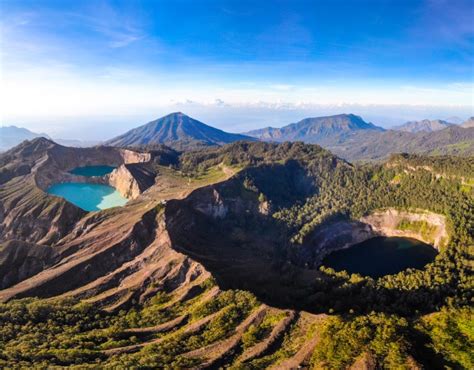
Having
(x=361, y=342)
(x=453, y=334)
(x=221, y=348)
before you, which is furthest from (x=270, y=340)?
(x=453, y=334)

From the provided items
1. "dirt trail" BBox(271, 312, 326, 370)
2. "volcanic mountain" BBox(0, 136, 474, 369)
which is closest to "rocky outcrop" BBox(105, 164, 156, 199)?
"volcanic mountain" BBox(0, 136, 474, 369)

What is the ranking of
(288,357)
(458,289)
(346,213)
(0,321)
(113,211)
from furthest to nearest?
(346,213)
(113,211)
(458,289)
(0,321)
(288,357)

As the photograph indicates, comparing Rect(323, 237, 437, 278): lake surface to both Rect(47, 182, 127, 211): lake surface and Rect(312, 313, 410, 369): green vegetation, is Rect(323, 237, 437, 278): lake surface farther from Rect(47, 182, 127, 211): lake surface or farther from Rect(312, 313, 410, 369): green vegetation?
Rect(47, 182, 127, 211): lake surface

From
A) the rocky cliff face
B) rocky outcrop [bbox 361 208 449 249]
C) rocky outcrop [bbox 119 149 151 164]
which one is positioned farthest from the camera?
rocky outcrop [bbox 119 149 151 164]

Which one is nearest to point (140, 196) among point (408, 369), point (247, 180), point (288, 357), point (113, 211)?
point (113, 211)

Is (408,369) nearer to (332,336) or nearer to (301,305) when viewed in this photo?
(332,336)

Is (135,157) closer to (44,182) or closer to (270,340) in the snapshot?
(44,182)
